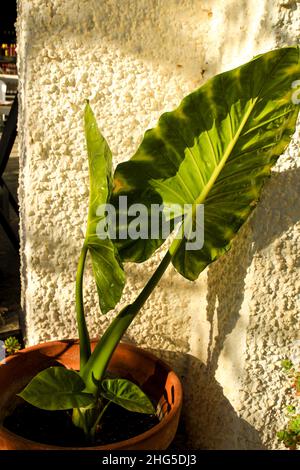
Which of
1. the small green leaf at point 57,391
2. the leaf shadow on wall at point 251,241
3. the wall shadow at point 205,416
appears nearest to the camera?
the small green leaf at point 57,391

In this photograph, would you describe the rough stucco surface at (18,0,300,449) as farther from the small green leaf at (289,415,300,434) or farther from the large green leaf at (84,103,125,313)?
the large green leaf at (84,103,125,313)

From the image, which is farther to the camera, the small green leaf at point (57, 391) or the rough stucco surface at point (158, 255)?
the rough stucco surface at point (158, 255)

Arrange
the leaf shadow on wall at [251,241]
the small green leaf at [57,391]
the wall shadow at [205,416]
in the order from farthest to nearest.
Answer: the wall shadow at [205,416] → the leaf shadow on wall at [251,241] → the small green leaf at [57,391]

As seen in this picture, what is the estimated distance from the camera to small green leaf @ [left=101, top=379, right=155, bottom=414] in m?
1.18

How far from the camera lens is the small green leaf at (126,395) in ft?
3.87

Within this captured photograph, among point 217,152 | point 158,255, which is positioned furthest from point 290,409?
point 217,152

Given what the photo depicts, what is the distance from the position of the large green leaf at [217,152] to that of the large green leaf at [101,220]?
0.19ft

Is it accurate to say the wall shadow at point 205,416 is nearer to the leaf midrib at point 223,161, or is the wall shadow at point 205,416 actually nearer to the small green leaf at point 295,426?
the small green leaf at point 295,426

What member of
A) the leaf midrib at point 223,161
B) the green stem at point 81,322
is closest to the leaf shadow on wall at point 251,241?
the leaf midrib at point 223,161

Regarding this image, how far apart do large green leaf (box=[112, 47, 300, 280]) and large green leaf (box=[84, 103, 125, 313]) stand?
2.3 inches

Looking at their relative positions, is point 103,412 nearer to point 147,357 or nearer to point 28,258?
point 147,357

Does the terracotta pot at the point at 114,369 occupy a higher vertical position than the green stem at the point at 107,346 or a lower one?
lower

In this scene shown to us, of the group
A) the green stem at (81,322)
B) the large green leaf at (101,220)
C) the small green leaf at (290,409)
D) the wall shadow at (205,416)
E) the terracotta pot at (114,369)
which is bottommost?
the wall shadow at (205,416)

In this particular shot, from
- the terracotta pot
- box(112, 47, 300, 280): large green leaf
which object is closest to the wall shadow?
the terracotta pot
